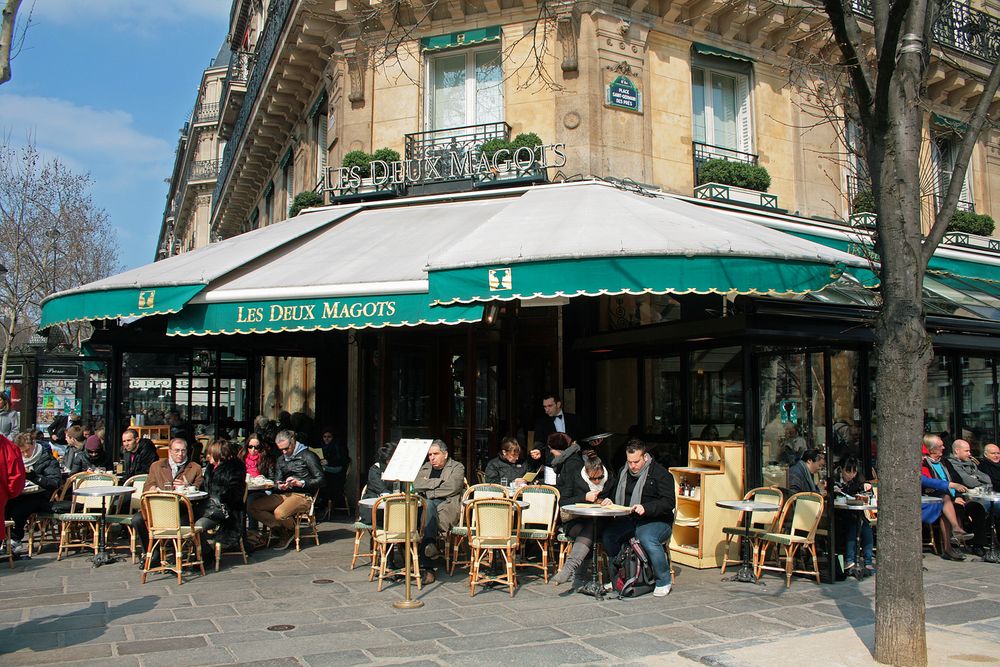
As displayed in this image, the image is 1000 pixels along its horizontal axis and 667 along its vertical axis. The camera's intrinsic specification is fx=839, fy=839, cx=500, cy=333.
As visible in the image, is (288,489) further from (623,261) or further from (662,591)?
(623,261)

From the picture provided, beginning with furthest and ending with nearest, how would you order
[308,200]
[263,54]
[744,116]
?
[263,54] < [308,200] < [744,116]

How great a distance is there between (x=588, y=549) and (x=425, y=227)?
4905 mm

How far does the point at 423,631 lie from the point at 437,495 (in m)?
2.28

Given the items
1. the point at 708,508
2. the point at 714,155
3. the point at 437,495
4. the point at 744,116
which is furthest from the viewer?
the point at 744,116

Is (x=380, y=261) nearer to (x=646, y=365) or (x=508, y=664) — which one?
(x=646, y=365)

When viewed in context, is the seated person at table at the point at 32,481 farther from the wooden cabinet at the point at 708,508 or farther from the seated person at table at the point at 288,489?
the wooden cabinet at the point at 708,508

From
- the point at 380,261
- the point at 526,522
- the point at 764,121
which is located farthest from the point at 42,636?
the point at 764,121

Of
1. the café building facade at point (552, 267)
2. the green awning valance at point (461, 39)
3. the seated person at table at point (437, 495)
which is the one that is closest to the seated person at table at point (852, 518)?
the café building facade at point (552, 267)

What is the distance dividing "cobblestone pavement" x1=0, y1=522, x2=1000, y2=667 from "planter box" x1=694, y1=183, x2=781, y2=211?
573cm

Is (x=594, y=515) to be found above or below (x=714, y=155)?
below

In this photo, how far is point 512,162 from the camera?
1164 cm

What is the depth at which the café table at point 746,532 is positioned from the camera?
25.7ft

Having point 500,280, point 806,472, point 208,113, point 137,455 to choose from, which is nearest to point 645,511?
point 806,472

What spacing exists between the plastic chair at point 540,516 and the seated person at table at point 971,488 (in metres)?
5.07
